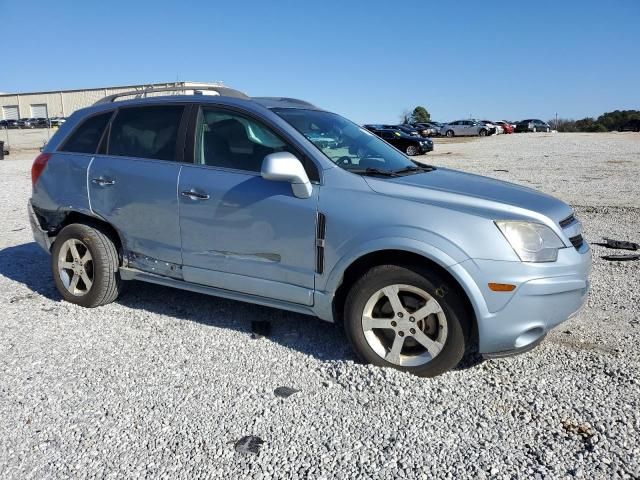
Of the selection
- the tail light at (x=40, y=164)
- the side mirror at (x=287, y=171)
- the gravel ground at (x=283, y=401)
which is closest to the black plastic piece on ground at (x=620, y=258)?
the gravel ground at (x=283, y=401)

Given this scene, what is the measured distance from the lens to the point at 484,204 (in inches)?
134

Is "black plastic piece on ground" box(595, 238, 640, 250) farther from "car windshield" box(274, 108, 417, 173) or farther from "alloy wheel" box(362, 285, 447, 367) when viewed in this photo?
"alloy wheel" box(362, 285, 447, 367)

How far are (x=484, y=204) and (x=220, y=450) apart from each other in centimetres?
211

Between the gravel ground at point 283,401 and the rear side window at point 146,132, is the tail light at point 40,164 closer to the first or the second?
the rear side window at point 146,132

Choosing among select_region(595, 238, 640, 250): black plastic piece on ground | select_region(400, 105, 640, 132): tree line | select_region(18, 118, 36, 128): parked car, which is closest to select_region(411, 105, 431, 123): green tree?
select_region(400, 105, 640, 132): tree line

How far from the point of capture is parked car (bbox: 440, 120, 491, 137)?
166ft

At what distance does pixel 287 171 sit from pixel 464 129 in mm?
50887

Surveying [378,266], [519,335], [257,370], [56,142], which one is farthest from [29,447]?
[56,142]

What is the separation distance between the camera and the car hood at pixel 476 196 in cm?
338

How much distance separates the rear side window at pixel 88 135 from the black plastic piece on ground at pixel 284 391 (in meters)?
2.85

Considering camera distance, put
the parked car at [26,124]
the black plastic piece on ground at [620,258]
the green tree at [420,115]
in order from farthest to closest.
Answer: the green tree at [420,115] → the parked car at [26,124] → the black plastic piece on ground at [620,258]

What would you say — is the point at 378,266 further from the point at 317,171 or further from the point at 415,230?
the point at 317,171

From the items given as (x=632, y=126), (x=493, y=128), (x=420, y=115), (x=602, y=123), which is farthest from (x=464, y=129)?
(x=420, y=115)

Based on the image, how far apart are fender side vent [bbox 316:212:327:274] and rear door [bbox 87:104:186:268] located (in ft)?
4.11
